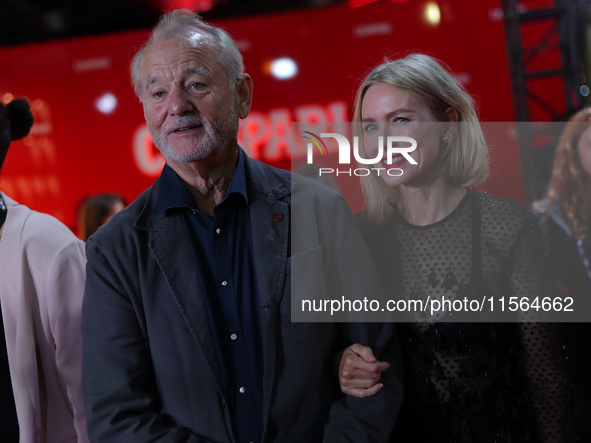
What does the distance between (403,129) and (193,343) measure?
79 cm

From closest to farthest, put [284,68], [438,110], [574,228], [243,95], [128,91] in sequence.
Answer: [438,110]
[243,95]
[574,228]
[284,68]
[128,91]

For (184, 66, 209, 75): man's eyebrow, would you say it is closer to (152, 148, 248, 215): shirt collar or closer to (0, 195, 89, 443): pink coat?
(152, 148, 248, 215): shirt collar

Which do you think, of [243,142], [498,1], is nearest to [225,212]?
[243,142]

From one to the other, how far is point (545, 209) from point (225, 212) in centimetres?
102

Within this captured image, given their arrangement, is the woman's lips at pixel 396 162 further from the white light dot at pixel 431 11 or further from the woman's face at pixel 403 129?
the white light dot at pixel 431 11

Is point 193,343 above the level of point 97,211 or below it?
below

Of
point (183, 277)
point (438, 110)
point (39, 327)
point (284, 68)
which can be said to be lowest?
point (39, 327)

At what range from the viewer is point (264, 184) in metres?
1.56

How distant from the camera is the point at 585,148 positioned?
1.73 m

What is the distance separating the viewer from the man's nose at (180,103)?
4.84ft

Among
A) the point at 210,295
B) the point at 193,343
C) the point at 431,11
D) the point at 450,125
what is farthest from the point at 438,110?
Result: the point at 431,11

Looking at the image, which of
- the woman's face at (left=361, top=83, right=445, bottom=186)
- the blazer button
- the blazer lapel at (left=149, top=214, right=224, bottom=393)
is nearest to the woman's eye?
the woman's face at (left=361, top=83, right=445, bottom=186)

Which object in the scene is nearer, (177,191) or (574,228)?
(177,191)

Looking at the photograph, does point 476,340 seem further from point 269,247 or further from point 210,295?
point 210,295
